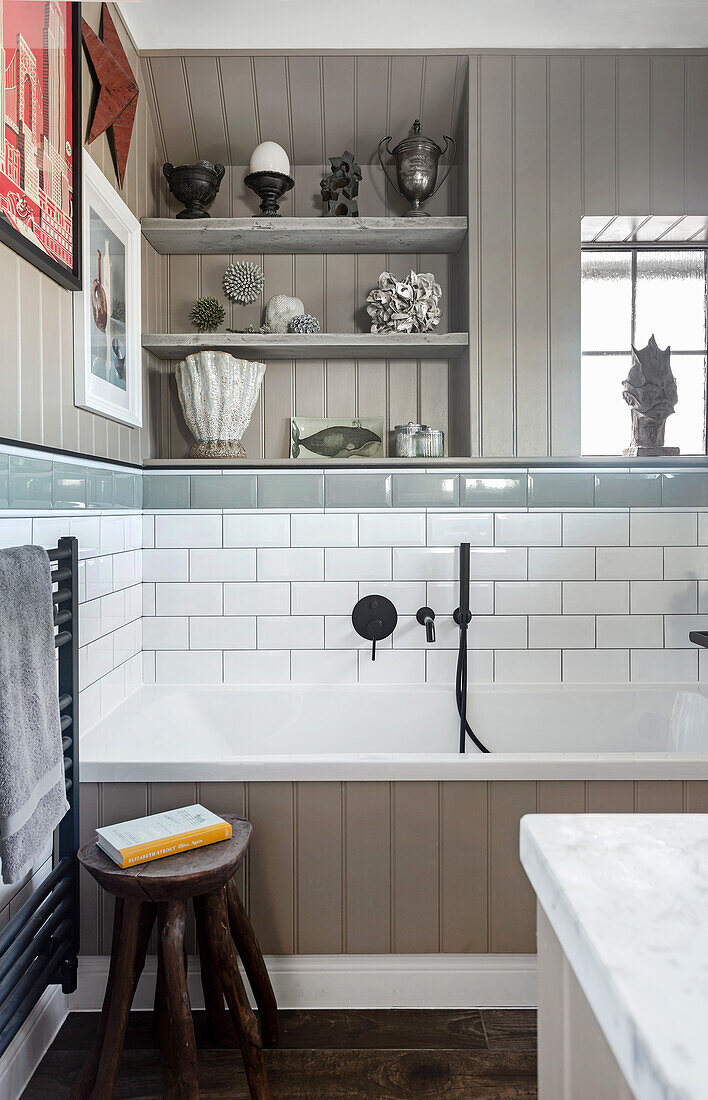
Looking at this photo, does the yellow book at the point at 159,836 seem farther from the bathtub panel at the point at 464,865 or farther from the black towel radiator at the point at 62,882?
the bathtub panel at the point at 464,865

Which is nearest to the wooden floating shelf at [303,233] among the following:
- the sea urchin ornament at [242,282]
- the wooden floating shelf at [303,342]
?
the sea urchin ornament at [242,282]

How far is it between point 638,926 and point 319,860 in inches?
60.7

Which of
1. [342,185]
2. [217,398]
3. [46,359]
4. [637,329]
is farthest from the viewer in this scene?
[637,329]

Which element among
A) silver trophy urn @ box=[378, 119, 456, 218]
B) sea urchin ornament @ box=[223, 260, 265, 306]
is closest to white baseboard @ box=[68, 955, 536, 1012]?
sea urchin ornament @ box=[223, 260, 265, 306]

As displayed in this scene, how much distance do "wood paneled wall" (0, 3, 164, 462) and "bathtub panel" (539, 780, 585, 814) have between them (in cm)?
144

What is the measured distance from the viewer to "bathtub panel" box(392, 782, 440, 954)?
6.15 ft

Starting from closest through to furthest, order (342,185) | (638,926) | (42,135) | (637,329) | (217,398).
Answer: (638,926)
(42,135)
(217,398)
(342,185)
(637,329)

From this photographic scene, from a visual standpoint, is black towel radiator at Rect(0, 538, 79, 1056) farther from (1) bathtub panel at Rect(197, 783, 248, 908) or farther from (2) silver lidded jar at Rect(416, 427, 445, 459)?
(2) silver lidded jar at Rect(416, 427, 445, 459)

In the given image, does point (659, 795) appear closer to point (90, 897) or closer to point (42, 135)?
point (90, 897)

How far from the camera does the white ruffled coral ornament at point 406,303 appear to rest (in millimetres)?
2646

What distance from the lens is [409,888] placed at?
188 cm

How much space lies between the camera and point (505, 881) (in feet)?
6.15

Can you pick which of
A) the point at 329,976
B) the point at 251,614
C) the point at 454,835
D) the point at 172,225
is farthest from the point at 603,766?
the point at 172,225

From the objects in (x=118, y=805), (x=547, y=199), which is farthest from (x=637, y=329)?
(x=118, y=805)
